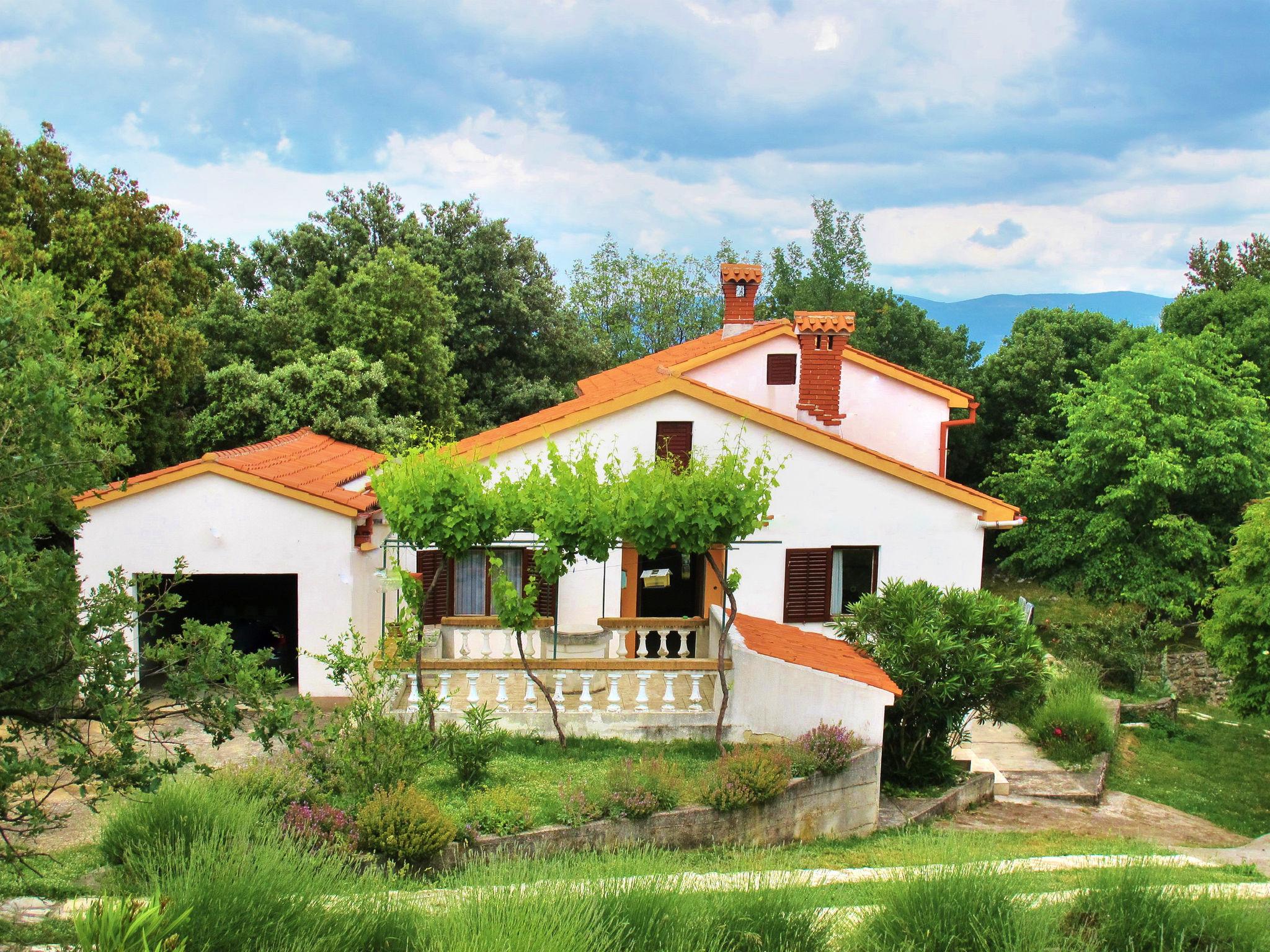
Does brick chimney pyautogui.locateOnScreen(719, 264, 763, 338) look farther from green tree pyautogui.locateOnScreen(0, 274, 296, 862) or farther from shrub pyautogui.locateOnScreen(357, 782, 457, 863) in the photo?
green tree pyautogui.locateOnScreen(0, 274, 296, 862)

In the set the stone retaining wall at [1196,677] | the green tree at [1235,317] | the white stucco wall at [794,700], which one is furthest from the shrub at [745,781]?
the green tree at [1235,317]

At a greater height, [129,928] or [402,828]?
[129,928]

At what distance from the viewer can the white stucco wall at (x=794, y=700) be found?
38.7 ft

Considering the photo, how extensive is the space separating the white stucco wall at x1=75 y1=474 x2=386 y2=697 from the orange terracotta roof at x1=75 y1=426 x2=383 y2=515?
15cm

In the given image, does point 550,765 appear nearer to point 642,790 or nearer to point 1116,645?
point 642,790

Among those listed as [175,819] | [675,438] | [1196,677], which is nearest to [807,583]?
[675,438]

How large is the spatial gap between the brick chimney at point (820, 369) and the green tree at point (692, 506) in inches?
309

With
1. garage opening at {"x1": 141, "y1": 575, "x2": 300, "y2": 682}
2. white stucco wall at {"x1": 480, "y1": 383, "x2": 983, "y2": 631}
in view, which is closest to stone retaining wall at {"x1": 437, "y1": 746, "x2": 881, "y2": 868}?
white stucco wall at {"x1": 480, "y1": 383, "x2": 983, "y2": 631}

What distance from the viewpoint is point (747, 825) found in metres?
10.5

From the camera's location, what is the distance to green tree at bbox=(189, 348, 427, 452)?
2639cm

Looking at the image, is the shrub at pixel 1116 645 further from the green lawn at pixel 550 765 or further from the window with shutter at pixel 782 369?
the green lawn at pixel 550 765

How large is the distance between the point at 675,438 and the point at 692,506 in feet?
15.9

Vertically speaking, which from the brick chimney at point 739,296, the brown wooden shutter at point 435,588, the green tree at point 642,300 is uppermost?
the green tree at point 642,300

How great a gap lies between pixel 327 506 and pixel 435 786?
581 centimetres
